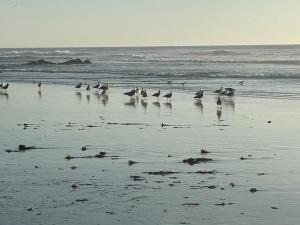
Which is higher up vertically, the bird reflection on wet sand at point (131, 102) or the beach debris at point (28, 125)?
the bird reflection on wet sand at point (131, 102)

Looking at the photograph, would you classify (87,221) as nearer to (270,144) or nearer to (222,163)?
(222,163)

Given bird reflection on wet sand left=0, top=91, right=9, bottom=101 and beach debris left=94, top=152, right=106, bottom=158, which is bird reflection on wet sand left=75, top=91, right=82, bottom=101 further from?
beach debris left=94, top=152, right=106, bottom=158

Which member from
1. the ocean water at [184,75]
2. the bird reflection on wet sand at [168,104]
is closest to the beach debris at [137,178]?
the bird reflection on wet sand at [168,104]

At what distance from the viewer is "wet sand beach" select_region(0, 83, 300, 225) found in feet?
33.4

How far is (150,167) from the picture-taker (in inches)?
530

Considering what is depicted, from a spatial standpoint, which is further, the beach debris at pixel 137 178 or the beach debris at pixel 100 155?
the beach debris at pixel 100 155

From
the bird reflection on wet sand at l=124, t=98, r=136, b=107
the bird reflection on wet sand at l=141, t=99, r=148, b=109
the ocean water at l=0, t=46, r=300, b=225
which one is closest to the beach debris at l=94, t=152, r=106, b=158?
the ocean water at l=0, t=46, r=300, b=225

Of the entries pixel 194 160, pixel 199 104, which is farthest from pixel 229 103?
pixel 194 160

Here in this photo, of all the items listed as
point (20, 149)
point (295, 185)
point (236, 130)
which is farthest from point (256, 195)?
point (236, 130)

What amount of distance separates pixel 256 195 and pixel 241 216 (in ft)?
4.22

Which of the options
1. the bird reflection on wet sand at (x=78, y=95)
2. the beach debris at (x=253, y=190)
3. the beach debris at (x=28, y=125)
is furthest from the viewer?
the bird reflection on wet sand at (x=78, y=95)

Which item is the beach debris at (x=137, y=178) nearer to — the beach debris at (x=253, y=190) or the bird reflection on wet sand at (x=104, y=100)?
the beach debris at (x=253, y=190)

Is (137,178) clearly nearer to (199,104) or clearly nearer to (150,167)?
(150,167)

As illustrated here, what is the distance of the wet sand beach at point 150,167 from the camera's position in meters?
10.2
